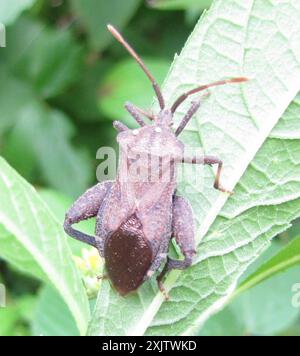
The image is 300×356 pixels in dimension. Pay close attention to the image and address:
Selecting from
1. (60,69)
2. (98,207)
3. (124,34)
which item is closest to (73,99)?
(60,69)

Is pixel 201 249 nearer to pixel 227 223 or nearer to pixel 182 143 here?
pixel 227 223

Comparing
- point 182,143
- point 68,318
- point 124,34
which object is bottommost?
point 68,318

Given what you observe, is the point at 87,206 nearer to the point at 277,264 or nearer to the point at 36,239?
the point at 36,239

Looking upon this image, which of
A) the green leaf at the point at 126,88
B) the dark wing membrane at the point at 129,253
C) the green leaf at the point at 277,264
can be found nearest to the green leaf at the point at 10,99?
the green leaf at the point at 126,88

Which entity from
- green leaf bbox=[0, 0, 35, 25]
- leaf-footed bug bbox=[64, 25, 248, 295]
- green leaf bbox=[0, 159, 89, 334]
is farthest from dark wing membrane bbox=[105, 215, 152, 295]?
green leaf bbox=[0, 0, 35, 25]

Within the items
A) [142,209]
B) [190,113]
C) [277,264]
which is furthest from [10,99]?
[277,264]

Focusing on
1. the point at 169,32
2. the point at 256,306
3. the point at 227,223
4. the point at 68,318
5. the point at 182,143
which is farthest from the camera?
the point at 169,32

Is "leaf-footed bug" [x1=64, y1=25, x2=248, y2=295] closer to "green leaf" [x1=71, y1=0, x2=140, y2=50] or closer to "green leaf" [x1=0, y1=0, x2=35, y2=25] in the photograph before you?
"green leaf" [x1=0, y1=0, x2=35, y2=25]
